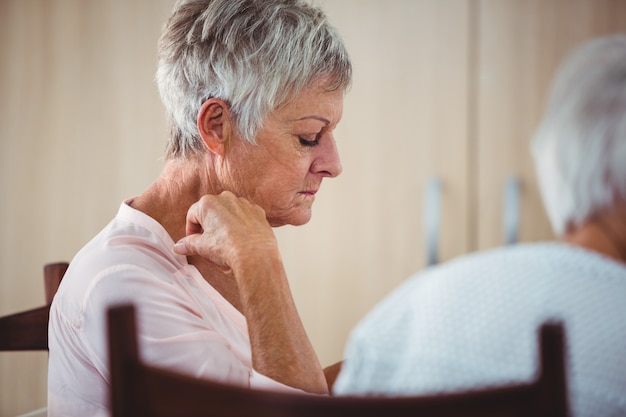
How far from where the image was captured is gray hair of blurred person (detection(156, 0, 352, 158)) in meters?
1.20

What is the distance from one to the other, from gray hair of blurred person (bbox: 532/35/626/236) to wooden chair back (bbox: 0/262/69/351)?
88cm

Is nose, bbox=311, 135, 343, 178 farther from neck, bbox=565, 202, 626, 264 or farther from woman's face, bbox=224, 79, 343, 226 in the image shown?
neck, bbox=565, 202, 626, 264

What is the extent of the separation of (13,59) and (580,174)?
2415 mm

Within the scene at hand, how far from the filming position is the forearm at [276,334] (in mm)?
981

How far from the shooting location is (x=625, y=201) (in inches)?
27.2

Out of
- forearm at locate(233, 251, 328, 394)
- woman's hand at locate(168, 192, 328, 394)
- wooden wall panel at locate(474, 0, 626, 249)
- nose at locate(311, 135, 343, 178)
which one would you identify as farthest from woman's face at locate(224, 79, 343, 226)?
wooden wall panel at locate(474, 0, 626, 249)

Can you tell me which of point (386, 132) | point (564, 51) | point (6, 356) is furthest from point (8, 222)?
point (564, 51)

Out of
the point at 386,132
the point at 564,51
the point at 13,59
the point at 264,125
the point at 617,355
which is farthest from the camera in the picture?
the point at 13,59

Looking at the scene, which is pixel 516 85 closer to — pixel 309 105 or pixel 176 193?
pixel 309 105

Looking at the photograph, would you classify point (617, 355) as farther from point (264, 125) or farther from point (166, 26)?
point (166, 26)

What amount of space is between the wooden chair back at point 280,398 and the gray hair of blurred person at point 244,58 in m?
0.61

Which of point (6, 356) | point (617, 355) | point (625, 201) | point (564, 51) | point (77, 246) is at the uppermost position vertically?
point (564, 51)

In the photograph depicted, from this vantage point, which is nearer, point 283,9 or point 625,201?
point 625,201

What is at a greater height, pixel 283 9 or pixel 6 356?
pixel 283 9
